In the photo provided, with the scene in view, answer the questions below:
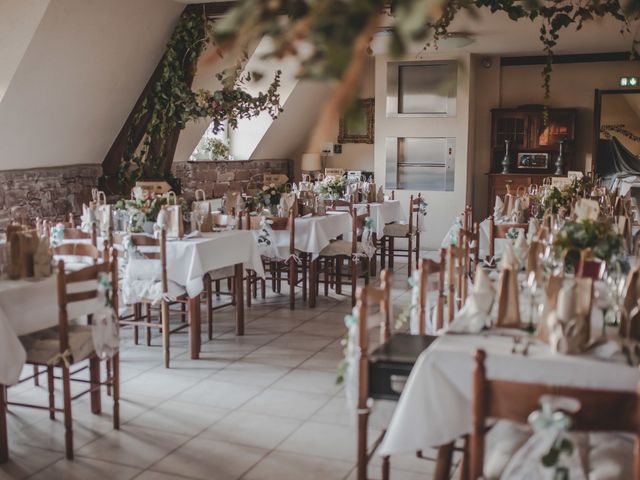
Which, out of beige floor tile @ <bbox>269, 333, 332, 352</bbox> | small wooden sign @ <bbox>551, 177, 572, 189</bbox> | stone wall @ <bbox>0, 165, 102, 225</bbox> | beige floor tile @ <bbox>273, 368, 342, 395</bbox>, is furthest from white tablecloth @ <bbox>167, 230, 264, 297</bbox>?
small wooden sign @ <bbox>551, 177, 572, 189</bbox>

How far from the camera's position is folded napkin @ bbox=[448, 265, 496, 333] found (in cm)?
293

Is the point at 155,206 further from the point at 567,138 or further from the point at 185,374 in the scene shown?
the point at 567,138

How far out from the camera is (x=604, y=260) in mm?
3842

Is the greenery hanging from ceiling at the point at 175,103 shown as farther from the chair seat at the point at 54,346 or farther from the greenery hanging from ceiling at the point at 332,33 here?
the greenery hanging from ceiling at the point at 332,33

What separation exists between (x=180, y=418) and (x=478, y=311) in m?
2.11

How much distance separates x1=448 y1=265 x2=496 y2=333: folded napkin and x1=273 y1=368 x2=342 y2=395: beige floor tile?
1.88 m

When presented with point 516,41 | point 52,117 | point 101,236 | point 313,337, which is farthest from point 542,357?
point 516,41

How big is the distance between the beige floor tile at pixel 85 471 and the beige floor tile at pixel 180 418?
49 centimetres

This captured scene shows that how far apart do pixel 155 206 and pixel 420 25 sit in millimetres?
5066

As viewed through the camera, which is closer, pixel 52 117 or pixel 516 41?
pixel 52 117

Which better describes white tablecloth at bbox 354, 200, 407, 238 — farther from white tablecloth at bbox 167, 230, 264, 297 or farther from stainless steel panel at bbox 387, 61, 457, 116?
white tablecloth at bbox 167, 230, 264, 297

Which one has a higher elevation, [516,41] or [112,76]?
[516,41]

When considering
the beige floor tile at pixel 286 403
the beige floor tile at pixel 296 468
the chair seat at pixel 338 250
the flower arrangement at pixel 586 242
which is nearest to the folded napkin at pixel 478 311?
the flower arrangement at pixel 586 242

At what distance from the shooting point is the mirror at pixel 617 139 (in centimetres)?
1173
